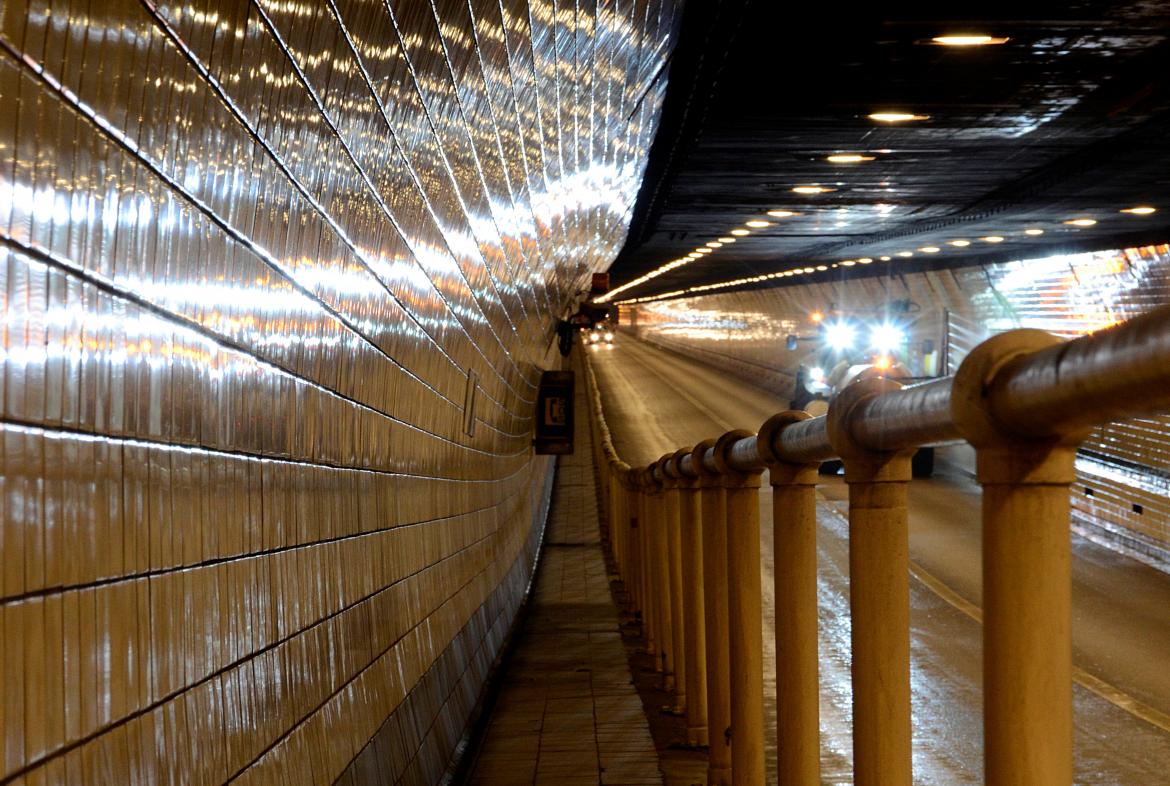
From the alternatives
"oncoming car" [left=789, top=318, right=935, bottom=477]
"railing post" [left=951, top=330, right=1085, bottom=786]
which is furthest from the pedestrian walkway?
"oncoming car" [left=789, top=318, right=935, bottom=477]

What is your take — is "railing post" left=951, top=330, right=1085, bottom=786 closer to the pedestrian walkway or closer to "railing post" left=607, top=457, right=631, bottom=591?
the pedestrian walkway

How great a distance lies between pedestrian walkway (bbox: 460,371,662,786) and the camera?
873cm

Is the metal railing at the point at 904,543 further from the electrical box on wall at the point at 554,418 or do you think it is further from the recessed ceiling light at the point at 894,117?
the electrical box on wall at the point at 554,418

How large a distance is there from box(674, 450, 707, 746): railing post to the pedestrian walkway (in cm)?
35

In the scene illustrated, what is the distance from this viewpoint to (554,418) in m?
22.7

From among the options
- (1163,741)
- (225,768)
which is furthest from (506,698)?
(225,768)

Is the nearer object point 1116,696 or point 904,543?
point 904,543

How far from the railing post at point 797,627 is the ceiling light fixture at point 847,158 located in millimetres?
15229

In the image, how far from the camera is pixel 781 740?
542 cm

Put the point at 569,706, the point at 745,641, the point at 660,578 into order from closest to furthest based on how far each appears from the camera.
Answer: the point at 745,641 → the point at 569,706 → the point at 660,578

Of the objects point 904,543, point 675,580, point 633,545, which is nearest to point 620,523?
point 633,545

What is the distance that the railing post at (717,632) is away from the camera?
24.1 feet

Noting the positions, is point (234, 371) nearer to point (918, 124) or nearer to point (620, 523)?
point (918, 124)

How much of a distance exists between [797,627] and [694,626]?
3.51 m
